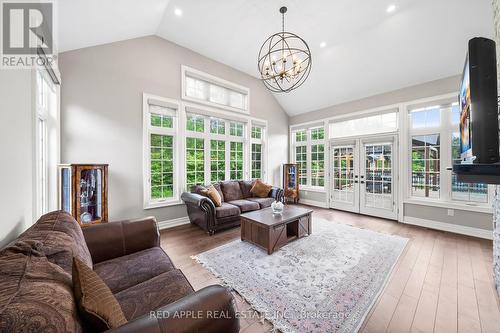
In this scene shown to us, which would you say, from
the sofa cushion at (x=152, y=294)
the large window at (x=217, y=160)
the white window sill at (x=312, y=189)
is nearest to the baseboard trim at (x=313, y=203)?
the white window sill at (x=312, y=189)

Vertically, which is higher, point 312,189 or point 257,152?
point 257,152

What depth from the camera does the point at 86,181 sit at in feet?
9.68

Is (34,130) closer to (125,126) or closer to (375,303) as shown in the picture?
(125,126)

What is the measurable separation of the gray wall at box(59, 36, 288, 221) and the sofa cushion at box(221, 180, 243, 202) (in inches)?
38.1

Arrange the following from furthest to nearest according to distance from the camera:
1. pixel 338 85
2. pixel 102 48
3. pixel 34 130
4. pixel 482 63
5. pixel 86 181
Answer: pixel 338 85
pixel 102 48
pixel 86 181
pixel 34 130
pixel 482 63

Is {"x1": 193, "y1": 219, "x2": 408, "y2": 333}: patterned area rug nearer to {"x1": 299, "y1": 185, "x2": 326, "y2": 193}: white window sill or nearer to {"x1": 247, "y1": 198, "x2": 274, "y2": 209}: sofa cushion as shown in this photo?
{"x1": 247, "y1": 198, "x2": 274, "y2": 209}: sofa cushion

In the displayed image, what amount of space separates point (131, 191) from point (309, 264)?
3145 millimetres

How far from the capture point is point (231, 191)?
4559mm

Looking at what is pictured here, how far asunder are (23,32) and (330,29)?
419cm

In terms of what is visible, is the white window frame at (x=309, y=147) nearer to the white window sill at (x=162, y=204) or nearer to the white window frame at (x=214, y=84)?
the white window frame at (x=214, y=84)

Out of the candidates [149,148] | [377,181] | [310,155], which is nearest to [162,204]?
[149,148]

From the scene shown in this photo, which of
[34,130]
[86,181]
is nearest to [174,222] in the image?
[86,181]

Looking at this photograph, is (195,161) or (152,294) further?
(195,161)

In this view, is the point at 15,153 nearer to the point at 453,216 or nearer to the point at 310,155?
the point at 310,155
